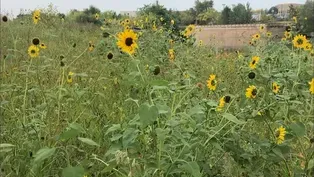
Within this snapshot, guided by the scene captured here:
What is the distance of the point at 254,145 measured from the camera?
5.04 ft

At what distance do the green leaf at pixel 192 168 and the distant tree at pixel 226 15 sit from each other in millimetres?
15056

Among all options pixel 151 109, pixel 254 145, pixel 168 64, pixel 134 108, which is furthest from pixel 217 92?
pixel 168 64

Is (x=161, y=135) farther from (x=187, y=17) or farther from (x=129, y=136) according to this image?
(x=187, y=17)

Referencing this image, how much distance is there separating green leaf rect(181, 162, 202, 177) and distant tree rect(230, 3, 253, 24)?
1414 cm

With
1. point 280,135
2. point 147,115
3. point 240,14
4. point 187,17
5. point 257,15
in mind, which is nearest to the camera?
point 147,115

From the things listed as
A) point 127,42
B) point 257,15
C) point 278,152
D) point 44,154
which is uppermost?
point 127,42

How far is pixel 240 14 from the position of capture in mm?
15742

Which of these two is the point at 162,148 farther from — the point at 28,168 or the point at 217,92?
the point at 217,92

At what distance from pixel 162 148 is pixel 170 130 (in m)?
0.06

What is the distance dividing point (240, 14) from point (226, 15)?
0.62 m

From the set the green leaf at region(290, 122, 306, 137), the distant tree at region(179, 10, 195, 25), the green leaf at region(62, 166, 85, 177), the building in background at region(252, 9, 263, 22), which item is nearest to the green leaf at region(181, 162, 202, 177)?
the green leaf at region(62, 166, 85, 177)

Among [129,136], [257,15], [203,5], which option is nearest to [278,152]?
[129,136]

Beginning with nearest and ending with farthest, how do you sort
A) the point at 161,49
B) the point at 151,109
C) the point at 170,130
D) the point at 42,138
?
the point at 151,109, the point at 170,130, the point at 42,138, the point at 161,49

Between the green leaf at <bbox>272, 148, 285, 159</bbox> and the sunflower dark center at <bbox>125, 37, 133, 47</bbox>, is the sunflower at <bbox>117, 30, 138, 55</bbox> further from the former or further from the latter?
the green leaf at <bbox>272, 148, 285, 159</bbox>
